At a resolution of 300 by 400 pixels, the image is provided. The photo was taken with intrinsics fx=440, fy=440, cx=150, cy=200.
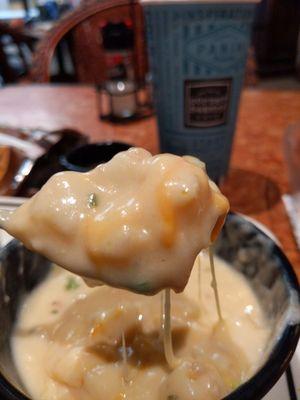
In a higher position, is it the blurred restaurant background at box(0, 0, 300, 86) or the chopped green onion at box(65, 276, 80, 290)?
the chopped green onion at box(65, 276, 80, 290)

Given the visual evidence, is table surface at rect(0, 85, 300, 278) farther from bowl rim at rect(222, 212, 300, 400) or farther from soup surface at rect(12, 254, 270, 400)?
bowl rim at rect(222, 212, 300, 400)

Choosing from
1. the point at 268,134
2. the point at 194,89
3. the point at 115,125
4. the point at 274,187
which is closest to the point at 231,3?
the point at 194,89

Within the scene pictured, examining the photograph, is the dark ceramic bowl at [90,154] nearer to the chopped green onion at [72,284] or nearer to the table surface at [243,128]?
the table surface at [243,128]

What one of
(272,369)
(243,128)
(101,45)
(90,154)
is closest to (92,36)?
(101,45)

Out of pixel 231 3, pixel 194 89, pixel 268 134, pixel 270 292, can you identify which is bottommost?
pixel 268 134

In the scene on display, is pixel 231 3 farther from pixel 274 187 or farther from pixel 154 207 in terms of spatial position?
pixel 154 207

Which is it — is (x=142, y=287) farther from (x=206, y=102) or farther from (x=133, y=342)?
(x=206, y=102)

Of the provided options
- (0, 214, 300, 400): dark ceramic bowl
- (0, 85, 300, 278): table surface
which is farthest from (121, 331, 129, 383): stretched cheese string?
(0, 85, 300, 278): table surface

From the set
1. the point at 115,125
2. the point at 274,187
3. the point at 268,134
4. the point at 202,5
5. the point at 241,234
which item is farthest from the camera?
the point at 115,125
